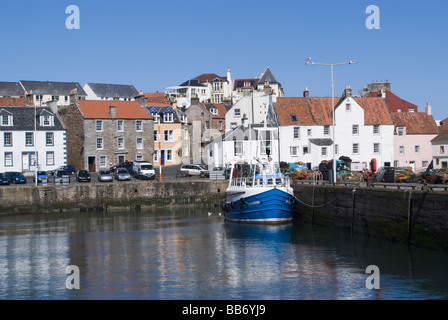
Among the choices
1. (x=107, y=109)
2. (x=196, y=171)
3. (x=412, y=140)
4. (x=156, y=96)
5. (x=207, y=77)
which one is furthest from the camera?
(x=207, y=77)

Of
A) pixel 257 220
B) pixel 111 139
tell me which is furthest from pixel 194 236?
pixel 111 139

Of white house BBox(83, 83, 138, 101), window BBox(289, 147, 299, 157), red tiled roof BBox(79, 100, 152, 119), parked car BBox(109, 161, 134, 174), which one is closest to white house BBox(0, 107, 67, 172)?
red tiled roof BBox(79, 100, 152, 119)

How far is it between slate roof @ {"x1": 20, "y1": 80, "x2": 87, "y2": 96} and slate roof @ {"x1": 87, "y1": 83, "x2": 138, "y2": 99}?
2.38 metres

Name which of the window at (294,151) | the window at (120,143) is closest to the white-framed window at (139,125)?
the window at (120,143)

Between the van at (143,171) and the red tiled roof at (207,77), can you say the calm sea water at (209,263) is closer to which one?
the van at (143,171)

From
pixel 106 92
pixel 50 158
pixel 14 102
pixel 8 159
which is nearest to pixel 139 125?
pixel 50 158

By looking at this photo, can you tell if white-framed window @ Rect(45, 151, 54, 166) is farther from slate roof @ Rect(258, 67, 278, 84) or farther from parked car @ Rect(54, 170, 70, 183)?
slate roof @ Rect(258, 67, 278, 84)

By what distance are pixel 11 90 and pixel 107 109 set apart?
1906 inches

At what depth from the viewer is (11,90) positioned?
121 m

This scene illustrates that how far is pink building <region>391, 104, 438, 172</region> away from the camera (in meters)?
76.4

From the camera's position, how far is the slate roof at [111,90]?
125 meters

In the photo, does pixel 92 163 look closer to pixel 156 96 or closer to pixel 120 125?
pixel 120 125

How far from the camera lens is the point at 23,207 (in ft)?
189

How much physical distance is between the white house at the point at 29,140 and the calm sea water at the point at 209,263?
76.7 ft
